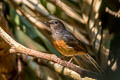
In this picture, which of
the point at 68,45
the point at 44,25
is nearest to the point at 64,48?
the point at 68,45

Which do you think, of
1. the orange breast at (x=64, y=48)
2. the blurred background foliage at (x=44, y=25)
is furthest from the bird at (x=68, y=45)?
the blurred background foliage at (x=44, y=25)

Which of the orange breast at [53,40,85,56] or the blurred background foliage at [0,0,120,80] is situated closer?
the orange breast at [53,40,85,56]

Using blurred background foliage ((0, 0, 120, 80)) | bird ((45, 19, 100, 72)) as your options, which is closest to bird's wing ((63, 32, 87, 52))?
bird ((45, 19, 100, 72))

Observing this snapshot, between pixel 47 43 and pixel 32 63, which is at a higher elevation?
pixel 47 43

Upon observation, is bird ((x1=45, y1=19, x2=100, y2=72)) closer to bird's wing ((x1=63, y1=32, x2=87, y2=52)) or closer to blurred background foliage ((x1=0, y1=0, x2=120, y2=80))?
bird's wing ((x1=63, y1=32, x2=87, y2=52))

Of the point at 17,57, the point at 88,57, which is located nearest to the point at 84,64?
the point at 88,57

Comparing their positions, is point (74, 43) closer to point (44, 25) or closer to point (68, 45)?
point (68, 45)

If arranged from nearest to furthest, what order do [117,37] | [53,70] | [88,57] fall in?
[117,37], [88,57], [53,70]

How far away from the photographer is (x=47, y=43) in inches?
171

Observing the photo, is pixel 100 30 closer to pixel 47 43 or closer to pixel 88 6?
pixel 88 6

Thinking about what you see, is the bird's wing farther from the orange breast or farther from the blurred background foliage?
the blurred background foliage

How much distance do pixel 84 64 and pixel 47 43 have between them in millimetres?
678

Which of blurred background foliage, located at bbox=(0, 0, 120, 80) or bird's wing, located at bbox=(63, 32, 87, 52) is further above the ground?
bird's wing, located at bbox=(63, 32, 87, 52)

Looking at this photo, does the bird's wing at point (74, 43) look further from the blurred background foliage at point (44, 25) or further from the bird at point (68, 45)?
the blurred background foliage at point (44, 25)
